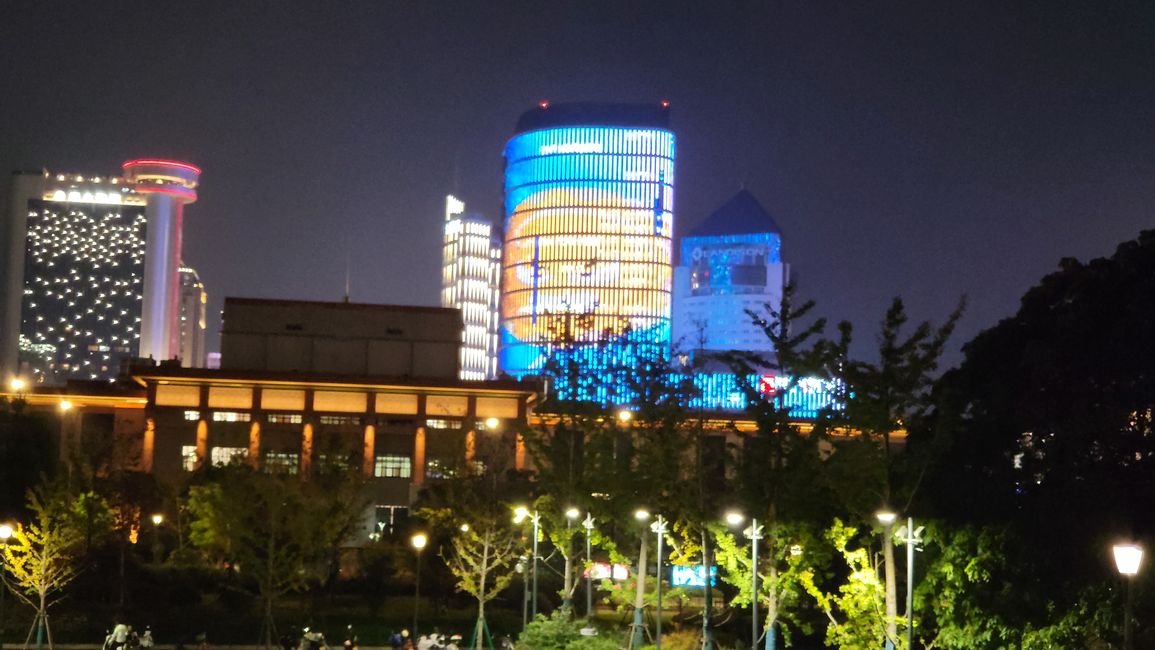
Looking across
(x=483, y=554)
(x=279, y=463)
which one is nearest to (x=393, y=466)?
(x=279, y=463)

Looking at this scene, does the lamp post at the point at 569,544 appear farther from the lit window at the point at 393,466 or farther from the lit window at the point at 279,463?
the lit window at the point at 393,466

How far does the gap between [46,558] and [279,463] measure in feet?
79.9

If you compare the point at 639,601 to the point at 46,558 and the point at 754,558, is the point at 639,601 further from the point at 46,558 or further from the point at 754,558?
the point at 46,558

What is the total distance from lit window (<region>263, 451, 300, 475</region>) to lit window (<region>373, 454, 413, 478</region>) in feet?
21.2

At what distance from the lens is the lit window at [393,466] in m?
120

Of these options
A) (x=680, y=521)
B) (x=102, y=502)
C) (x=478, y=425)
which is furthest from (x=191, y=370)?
(x=680, y=521)

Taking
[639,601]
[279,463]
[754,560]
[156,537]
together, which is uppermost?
[279,463]

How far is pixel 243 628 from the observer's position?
60844mm

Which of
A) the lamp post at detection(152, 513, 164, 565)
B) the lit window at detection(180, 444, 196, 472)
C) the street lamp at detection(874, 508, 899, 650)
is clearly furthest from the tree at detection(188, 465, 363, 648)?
the lit window at detection(180, 444, 196, 472)

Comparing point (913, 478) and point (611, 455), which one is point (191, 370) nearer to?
point (611, 455)

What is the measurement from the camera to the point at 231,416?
117m

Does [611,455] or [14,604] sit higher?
[611,455]

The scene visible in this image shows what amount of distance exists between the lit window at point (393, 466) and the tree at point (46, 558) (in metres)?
56.3

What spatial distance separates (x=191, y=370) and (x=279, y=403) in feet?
21.4
